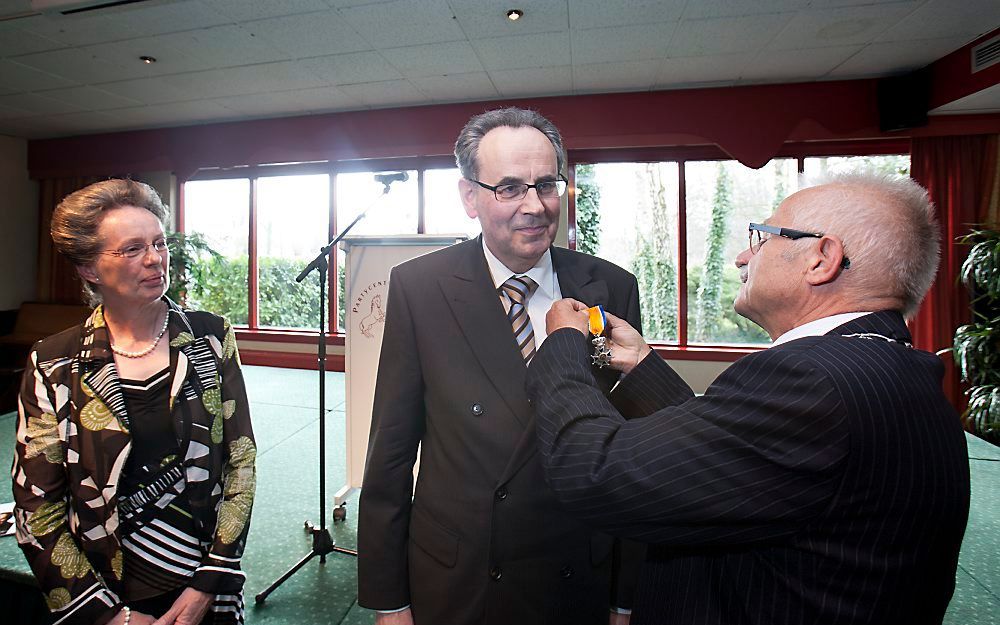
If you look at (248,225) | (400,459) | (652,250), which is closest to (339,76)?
(248,225)

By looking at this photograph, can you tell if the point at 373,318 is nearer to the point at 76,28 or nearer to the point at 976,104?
the point at 76,28

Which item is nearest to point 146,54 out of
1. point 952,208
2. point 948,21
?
point 948,21

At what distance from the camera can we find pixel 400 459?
111 cm

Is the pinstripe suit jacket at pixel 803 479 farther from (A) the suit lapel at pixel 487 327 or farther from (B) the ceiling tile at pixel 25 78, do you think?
(B) the ceiling tile at pixel 25 78

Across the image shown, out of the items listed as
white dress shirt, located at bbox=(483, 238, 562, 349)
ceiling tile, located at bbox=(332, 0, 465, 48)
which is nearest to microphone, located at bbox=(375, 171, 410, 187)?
white dress shirt, located at bbox=(483, 238, 562, 349)

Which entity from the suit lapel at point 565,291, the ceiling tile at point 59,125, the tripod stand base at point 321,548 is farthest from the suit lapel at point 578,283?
the ceiling tile at point 59,125

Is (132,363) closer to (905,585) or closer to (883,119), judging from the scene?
(905,585)

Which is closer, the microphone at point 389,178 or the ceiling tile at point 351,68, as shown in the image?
the microphone at point 389,178

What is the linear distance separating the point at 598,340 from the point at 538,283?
235 millimetres

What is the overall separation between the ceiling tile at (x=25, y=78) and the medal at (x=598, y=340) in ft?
19.7

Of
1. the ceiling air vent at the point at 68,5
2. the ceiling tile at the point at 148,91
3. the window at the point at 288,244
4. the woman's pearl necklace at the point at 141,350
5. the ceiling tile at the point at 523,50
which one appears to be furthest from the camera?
the window at the point at 288,244

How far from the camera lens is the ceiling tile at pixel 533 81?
4.75 m

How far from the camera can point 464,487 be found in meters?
1.04

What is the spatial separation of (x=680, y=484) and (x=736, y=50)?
453 centimetres
